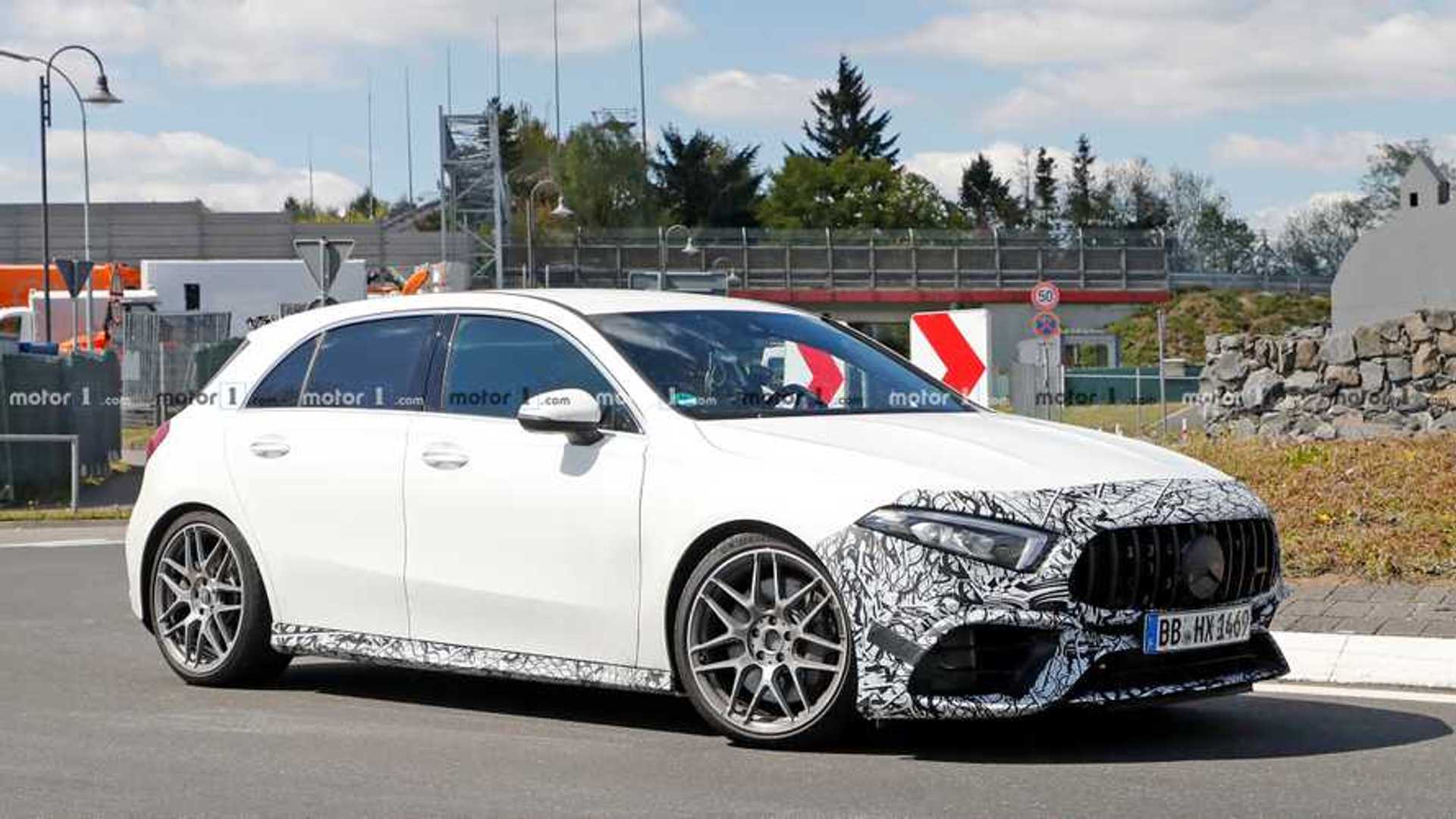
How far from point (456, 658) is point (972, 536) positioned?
2.35m

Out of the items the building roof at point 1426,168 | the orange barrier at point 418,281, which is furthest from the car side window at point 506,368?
the orange barrier at point 418,281

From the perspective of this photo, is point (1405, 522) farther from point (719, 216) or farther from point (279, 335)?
point (719, 216)

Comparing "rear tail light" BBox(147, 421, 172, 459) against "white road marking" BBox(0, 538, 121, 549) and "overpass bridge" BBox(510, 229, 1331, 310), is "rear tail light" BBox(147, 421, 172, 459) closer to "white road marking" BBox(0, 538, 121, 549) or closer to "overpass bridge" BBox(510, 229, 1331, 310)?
"white road marking" BBox(0, 538, 121, 549)

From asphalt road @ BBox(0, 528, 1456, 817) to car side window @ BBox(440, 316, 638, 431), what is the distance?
119 cm

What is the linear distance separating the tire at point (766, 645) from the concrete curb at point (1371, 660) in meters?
2.83

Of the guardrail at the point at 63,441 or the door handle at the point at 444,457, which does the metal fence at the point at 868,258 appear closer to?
the guardrail at the point at 63,441

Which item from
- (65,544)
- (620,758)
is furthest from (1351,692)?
(65,544)

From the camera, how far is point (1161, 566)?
7367 mm

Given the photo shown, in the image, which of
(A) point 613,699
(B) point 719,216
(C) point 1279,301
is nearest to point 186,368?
(A) point 613,699

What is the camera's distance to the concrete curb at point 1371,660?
31.1ft

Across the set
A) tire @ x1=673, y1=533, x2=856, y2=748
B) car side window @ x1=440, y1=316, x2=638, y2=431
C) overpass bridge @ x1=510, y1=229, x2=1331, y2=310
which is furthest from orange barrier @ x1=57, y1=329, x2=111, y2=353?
overpass bridge @ x1=510, y1=229, x2=1331, y2=310

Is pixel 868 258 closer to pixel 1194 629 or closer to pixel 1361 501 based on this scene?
pixel 1361 501

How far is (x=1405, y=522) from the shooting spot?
42.7ft

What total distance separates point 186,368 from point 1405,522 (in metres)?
39.2
